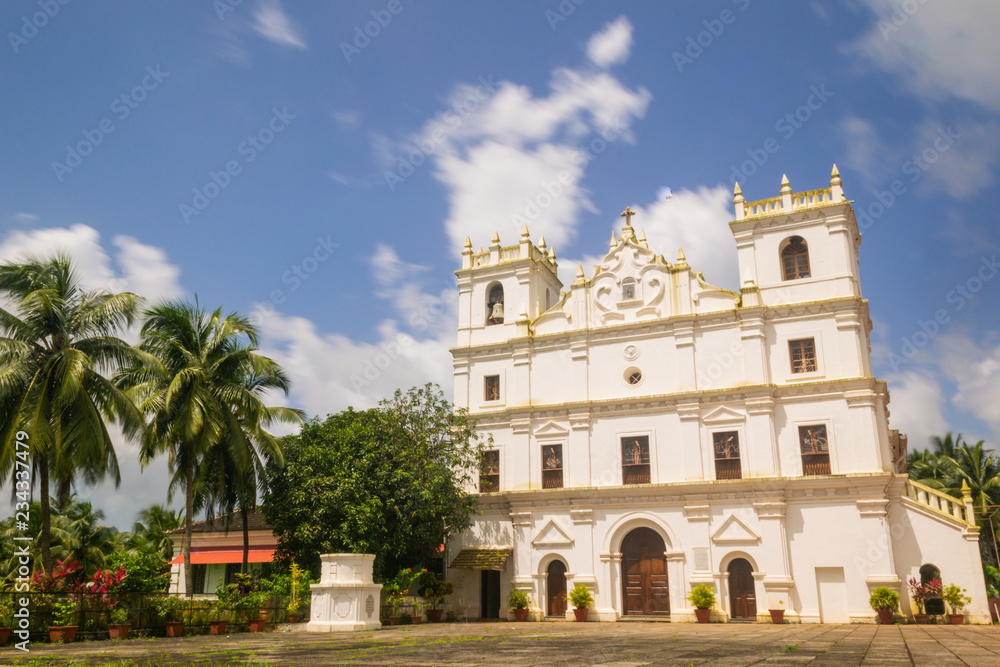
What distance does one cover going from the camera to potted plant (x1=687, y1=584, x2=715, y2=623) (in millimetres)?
22875

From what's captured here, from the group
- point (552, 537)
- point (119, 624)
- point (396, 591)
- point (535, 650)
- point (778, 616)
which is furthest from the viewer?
point (552, 537)

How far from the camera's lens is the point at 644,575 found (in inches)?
989

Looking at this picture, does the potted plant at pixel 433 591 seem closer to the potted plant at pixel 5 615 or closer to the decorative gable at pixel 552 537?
the decorative gable at pixel 552 537

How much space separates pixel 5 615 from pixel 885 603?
21944 millimetres

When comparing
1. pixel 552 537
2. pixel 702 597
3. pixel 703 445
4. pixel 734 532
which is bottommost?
pixel 702 597

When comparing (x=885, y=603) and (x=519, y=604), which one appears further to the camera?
(x=519, y=604)

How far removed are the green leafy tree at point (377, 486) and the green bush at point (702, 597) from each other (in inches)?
312

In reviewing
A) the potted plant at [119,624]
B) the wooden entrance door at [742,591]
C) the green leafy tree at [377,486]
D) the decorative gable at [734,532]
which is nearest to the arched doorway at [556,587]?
the green leafy tree at [377,486]

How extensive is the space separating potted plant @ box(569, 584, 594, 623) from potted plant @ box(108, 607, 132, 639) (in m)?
13.7

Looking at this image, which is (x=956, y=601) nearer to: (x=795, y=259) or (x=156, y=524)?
(x=795, y=259)

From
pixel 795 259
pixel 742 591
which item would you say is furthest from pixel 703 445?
pixel 795 259

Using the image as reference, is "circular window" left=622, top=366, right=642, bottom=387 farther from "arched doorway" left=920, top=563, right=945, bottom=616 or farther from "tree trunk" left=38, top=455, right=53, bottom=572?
"tree trunk" left=38, top=455, right=53, bottom=572

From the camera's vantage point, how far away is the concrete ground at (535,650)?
994cm

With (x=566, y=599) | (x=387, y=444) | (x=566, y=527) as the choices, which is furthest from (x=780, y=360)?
(x=387, y=444)
